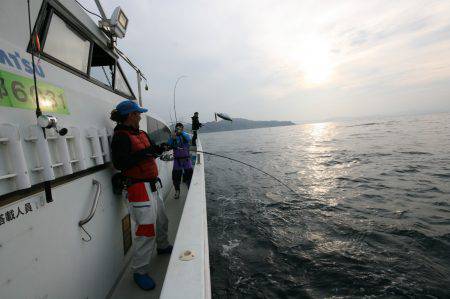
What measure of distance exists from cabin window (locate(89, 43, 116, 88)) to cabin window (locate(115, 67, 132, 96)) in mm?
150

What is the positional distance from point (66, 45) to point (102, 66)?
3.93ft

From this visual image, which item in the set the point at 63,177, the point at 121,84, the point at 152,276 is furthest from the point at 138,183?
the point at 121,84

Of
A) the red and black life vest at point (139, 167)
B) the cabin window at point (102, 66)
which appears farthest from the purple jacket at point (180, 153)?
the red and black life vest at point (139, 167)

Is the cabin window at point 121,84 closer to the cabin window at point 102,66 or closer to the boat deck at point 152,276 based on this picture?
the cabin window at point 102,66

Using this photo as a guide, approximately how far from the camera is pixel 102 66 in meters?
3.78

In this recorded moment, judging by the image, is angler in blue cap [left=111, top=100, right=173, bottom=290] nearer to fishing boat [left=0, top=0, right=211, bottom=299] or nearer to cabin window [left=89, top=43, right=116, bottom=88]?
fishing boat [left=0, top=0, right=211, bottom=299]

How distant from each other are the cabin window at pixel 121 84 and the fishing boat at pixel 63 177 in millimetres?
493

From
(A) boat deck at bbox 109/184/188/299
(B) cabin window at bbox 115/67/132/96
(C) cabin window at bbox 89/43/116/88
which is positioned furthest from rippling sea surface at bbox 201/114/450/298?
(C) cabin window at bbox 89/43/116/88

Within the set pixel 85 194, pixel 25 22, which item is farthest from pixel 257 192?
pixel 25 22

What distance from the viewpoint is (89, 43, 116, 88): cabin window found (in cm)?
352

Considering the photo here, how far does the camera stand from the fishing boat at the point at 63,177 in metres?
1.57

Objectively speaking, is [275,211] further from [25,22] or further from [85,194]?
[25,22]

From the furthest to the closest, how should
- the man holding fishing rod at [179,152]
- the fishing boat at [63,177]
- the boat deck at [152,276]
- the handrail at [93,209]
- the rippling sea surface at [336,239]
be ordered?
the man holding fishing rod at [179,152]
the rippling sea surface at [336,239]
the boat deck at [152,276]
the handrail at [93,209]
the fishing boat at [63,177]

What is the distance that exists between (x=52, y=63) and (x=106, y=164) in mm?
1195
